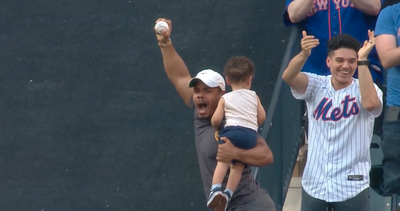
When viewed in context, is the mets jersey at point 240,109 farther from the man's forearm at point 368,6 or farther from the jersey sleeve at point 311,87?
the man's forearm at point 368,6

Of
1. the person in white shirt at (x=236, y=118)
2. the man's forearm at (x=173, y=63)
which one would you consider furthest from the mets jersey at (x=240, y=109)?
the man's forearm at (x=173, y=63)

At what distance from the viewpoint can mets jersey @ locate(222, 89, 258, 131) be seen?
4875 mm

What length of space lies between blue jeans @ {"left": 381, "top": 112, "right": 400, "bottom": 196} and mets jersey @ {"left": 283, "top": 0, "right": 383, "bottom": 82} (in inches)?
31.1

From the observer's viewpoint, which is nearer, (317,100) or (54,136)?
(317,100)

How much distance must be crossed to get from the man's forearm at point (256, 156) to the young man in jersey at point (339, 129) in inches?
16.6

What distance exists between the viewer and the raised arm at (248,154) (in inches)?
187

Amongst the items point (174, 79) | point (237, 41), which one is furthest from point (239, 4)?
point (174, 79)

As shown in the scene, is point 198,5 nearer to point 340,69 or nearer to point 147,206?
point 147,206

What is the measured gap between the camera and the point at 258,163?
4.91 metres

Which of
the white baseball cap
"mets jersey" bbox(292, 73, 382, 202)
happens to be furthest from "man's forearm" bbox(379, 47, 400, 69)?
the white baseball cap

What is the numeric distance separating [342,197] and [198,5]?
3191 mm

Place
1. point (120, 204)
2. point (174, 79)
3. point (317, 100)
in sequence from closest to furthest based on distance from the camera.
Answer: point (317, 100)
point (174, 79)
point (120, 204)

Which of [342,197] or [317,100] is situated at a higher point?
[317,100]

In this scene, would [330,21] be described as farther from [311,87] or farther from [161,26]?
[161,26]
